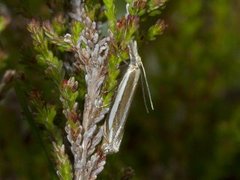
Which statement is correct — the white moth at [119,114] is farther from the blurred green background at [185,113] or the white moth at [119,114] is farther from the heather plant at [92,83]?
the blurred green background at [185,113]

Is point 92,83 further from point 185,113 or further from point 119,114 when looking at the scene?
point 185,113

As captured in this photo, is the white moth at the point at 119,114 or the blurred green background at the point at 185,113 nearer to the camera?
the white moth at the point at 119,114

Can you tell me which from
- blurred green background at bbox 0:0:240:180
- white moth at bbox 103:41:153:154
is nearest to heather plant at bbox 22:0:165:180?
white moth at bbox 103:41:153:154

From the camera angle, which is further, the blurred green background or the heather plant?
the blurred green background

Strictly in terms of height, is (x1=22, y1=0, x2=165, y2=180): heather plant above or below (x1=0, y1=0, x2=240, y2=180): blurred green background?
above

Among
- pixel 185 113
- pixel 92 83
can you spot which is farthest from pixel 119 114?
pixel 185 113

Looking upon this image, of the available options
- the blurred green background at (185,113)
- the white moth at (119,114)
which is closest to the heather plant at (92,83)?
the white moth at (119,114)

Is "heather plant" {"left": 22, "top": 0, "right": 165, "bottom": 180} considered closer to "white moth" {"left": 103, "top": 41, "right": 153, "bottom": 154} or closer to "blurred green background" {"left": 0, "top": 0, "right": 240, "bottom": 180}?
A: "white moth" {"left": 103, "top": 41, "right": 153, "bottom": 154}

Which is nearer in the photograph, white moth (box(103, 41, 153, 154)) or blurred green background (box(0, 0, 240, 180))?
white moth (box(103, 41, 153, 154))

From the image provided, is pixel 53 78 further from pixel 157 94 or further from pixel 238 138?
pixel 157 94
